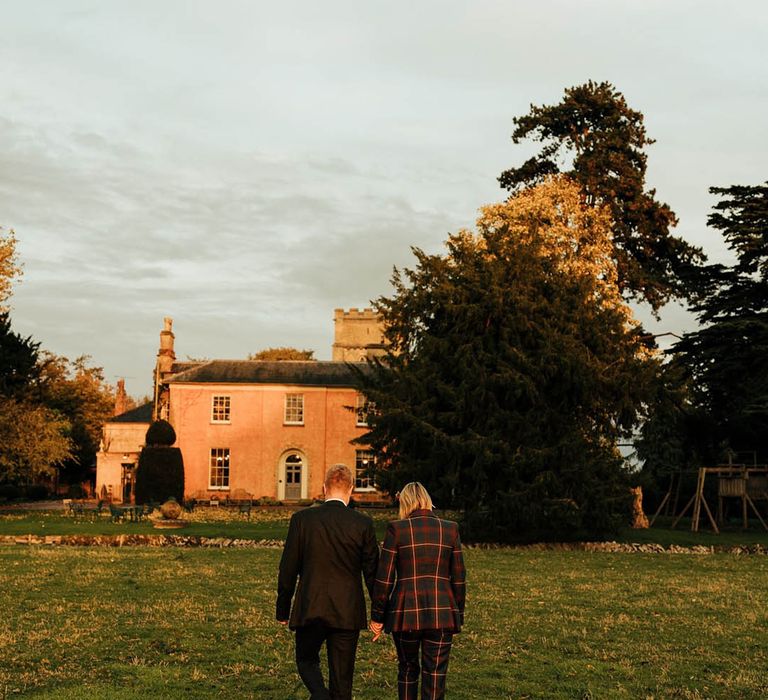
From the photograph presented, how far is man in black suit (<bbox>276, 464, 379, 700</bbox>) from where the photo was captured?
272 inches

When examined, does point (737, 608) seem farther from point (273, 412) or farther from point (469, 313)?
point (273, 412)

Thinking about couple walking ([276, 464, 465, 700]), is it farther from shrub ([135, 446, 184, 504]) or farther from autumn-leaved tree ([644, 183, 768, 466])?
shrub ([135, 446, 184, 504])

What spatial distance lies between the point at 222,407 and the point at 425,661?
4679cm

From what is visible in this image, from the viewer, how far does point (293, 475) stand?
53000 millimetres

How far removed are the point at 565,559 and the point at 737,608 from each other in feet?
28.6

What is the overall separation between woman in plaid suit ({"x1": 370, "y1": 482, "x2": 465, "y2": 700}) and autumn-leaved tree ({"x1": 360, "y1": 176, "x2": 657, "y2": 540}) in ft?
56.7

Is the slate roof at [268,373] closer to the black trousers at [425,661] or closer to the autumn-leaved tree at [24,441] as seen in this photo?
the autumn-leaved tree at [24,441]

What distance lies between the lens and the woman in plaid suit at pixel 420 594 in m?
6.97

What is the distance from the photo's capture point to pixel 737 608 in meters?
A: 14.3

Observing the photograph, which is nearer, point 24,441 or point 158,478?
point 24,441

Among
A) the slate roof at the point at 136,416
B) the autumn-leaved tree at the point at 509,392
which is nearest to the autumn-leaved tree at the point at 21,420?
the slate roof at the point at 136,416

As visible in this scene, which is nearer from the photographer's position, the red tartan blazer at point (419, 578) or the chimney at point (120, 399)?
the red tartan blazer at point (419, 578)

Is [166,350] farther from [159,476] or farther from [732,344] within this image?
[732,344]

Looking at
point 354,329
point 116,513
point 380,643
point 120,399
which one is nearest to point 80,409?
point 120,399
